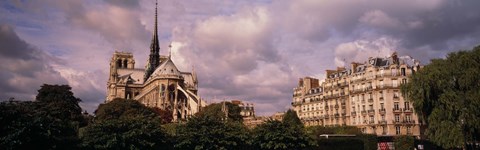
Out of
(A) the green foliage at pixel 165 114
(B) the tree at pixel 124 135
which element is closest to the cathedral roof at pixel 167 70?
(A) the green foliage at pixel 165 114

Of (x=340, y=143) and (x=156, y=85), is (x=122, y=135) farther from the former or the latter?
(x=156, y=85)

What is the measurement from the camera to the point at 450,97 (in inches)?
1337

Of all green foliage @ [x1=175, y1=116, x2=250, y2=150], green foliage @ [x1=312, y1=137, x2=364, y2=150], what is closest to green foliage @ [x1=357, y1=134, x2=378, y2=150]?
green foliage @ [x1=312, y1=137, x2=364, y2=150]

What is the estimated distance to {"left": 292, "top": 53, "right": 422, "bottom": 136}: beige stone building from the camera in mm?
57156

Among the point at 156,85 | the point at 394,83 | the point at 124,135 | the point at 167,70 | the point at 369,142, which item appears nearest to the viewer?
the point at 124,135

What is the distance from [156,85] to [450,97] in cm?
7791

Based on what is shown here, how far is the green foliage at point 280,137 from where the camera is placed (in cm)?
3641

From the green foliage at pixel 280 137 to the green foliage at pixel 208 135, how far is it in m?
1.81

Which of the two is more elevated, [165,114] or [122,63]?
[122,63]

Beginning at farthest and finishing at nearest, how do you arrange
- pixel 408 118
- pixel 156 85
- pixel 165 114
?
1. pixel 156 85
2. pixel 165 114
3. pixel 408 118

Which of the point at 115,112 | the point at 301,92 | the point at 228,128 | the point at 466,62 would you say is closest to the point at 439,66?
the point at 466,62

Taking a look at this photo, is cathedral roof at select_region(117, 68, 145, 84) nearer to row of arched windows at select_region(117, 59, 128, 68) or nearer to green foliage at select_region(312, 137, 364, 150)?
row of arched windows at select_region(117, 59, 128, 68)

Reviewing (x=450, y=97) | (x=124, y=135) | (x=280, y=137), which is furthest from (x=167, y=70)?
(x=450, y=97)

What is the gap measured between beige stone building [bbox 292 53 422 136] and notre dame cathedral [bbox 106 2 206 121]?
29283mm
